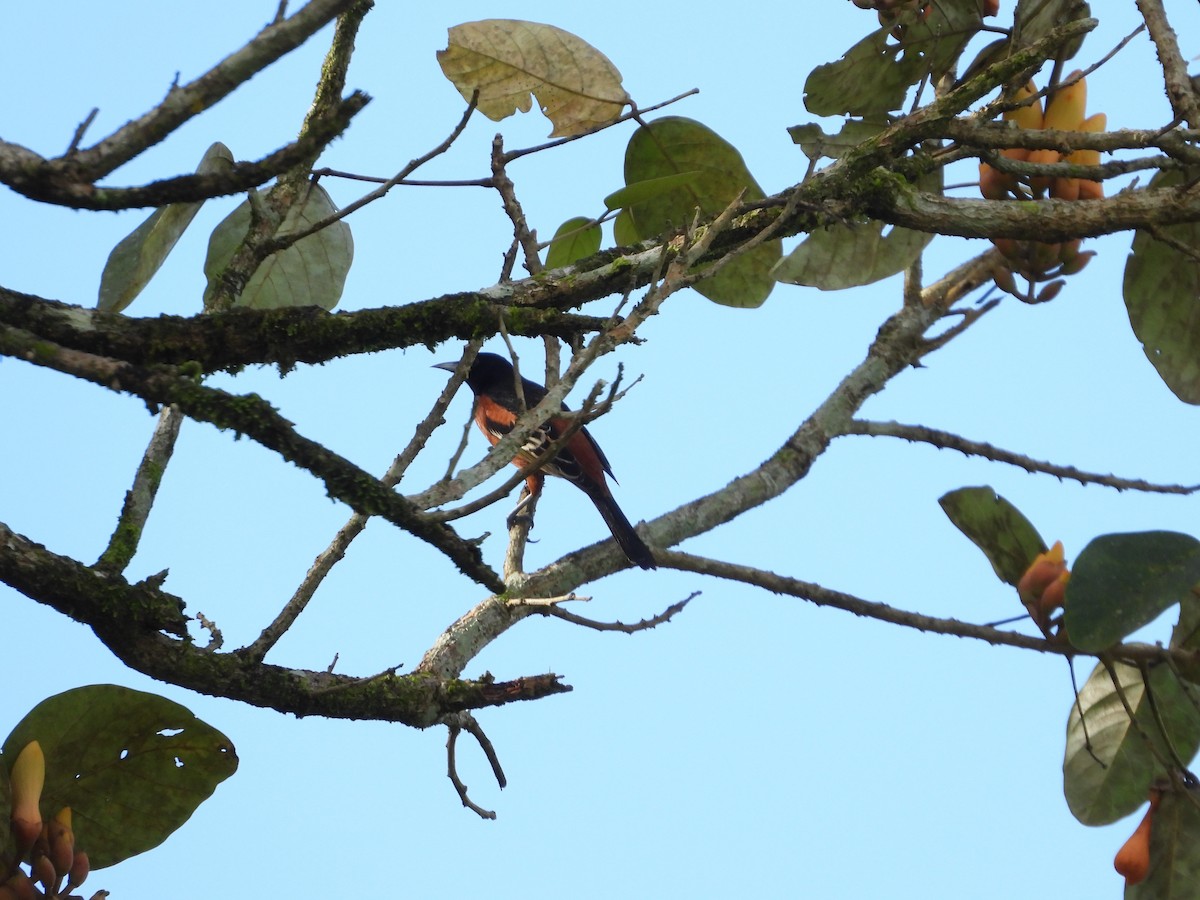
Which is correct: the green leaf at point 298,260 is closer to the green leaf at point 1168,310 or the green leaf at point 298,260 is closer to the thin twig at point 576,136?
the thin twig at point 576,136

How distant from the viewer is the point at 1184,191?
2889 mm

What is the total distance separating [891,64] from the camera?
3.41 meters

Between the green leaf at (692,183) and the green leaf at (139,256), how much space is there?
45.8 inches

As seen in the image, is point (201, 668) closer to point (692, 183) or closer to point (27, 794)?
point (27, 794)

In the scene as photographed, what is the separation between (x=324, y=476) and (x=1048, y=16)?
8.10 ft

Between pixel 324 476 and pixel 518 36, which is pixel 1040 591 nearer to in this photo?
pixel 324 476

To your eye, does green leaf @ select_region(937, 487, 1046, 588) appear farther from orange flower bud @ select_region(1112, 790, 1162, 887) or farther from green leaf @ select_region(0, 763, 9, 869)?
green leaf @ select_region(0, 763, 9, 869)

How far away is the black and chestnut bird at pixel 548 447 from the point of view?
3771 millimetres

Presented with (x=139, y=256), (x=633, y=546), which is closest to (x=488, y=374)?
(x=633, y=546)

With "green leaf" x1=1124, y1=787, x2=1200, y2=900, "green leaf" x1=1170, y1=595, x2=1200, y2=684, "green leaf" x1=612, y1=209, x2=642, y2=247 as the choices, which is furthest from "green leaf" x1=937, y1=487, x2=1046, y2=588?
"green leaf" x1=612, y1=209, x2=642, y2=247

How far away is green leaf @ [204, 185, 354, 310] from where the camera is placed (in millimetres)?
3213

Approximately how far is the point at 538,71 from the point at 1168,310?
75.1 inches

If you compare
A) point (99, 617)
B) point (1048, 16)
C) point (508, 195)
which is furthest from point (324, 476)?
point (1048, 16)

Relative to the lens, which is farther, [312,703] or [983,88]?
[983,88]
